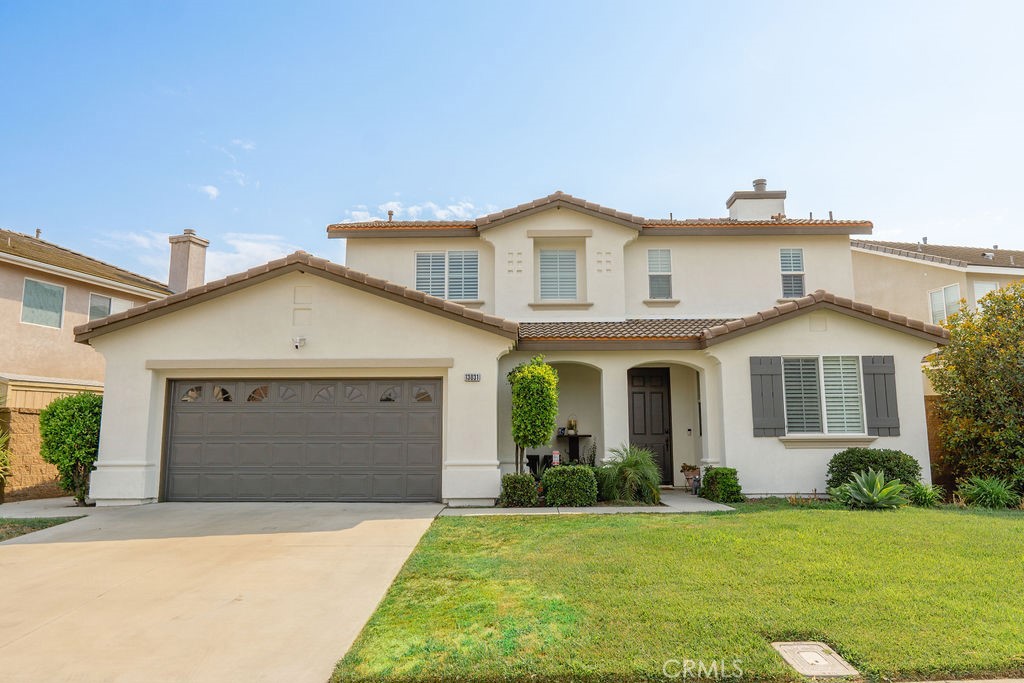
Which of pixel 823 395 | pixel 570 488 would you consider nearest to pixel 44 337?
pixel 570 488

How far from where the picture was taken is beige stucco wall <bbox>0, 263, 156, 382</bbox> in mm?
16344

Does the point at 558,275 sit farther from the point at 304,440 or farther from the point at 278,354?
the point at 304,440

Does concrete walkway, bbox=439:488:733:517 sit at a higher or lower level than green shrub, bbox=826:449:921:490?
lower

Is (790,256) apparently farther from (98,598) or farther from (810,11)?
(98,598)

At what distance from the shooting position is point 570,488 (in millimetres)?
11125

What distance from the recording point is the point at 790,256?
51.9ft

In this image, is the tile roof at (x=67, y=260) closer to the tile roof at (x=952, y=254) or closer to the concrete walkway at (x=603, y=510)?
the concrete walkway at (x=603, y=510)

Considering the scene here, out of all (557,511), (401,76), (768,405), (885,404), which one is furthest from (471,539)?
(401,76)

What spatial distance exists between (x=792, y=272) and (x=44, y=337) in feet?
66.4

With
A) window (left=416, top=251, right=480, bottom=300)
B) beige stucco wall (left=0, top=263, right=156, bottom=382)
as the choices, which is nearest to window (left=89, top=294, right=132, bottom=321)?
beige stucco wall (left=0, top=263, right=156, bottom=382)

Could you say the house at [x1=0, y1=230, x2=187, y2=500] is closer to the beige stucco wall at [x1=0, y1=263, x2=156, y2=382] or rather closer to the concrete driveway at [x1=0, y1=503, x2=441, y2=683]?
the beige stucco wall at [x1=0, y1=263, x2=156, y2=382]

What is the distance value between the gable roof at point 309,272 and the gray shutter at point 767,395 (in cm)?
483

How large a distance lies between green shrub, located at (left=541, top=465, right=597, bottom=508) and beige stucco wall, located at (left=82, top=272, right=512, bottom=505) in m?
1.31

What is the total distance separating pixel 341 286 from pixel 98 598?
6983 mm
